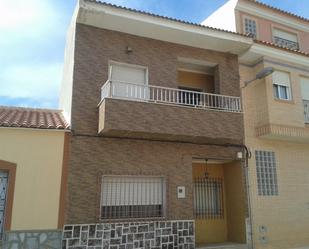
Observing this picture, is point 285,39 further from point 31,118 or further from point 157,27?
point 31,118

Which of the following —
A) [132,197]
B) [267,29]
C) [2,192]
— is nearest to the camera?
[2,192]

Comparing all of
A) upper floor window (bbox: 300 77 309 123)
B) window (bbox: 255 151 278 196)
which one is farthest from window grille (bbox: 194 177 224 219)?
upper floor window (bbox: 300 77 309 123)

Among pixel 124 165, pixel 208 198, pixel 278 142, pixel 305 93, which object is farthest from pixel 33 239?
pixel 305 93

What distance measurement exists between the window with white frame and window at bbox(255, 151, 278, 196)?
2.49 m

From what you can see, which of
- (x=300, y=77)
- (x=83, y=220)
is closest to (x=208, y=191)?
(x=83, y=220)

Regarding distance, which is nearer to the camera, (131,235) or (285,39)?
(131,235)

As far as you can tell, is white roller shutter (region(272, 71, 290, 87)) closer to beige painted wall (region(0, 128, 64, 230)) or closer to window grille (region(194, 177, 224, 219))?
window grille (region(194, 177, 224, 219))

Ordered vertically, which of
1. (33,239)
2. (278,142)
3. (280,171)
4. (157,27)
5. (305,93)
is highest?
(157,27)

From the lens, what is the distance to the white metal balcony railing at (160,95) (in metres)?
10.2

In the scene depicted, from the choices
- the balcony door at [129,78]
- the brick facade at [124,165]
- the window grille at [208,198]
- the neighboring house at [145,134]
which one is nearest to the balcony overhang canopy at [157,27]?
the neighboring house at [145,134]

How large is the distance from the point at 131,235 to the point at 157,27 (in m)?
7.06

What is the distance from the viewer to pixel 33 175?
907 cm

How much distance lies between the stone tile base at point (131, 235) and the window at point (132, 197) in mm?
412

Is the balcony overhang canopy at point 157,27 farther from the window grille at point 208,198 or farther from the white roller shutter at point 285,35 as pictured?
the window grille at point 208,198
